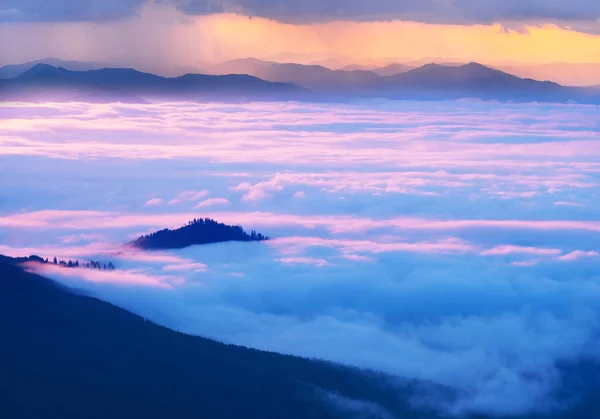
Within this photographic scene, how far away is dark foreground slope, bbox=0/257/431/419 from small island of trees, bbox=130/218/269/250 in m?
25.4

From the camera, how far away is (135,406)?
6462 cm

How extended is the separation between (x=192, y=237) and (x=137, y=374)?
3876 cm

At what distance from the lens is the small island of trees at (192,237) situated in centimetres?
10376

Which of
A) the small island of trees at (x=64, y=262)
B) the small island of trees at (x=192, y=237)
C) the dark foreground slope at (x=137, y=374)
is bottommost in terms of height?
the dark foreground slope at (x=137, y=374)

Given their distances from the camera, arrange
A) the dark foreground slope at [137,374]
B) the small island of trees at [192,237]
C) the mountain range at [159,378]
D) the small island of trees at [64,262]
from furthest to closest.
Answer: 1. the small island of trees at [192,237]
2. the small island of trees at [64,262]
3. the mountain range at [159,378]
4. the dark foreground slope at [137,374]

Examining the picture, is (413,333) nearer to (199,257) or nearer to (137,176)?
(199,257)

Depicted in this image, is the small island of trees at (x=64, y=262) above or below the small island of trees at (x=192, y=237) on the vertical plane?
below

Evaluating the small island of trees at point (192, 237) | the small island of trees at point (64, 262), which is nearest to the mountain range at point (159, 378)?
the small island of trees at point (64, 262)

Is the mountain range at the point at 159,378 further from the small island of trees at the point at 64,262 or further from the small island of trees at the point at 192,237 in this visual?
the small island of trees at the point at 192,237

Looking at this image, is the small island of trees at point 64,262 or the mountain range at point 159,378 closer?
the mountain range at point 159,378

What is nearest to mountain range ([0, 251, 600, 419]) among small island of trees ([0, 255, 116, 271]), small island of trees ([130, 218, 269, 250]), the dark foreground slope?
the dark foreground slope

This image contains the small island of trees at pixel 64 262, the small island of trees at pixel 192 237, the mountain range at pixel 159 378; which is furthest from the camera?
the small island of trees at pixel 192 237

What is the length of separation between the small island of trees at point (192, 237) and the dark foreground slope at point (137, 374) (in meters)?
25.4

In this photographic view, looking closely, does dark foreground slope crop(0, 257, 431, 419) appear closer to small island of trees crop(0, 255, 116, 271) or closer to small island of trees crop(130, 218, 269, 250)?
small island of trees crop(0, 255, 116, 271)
